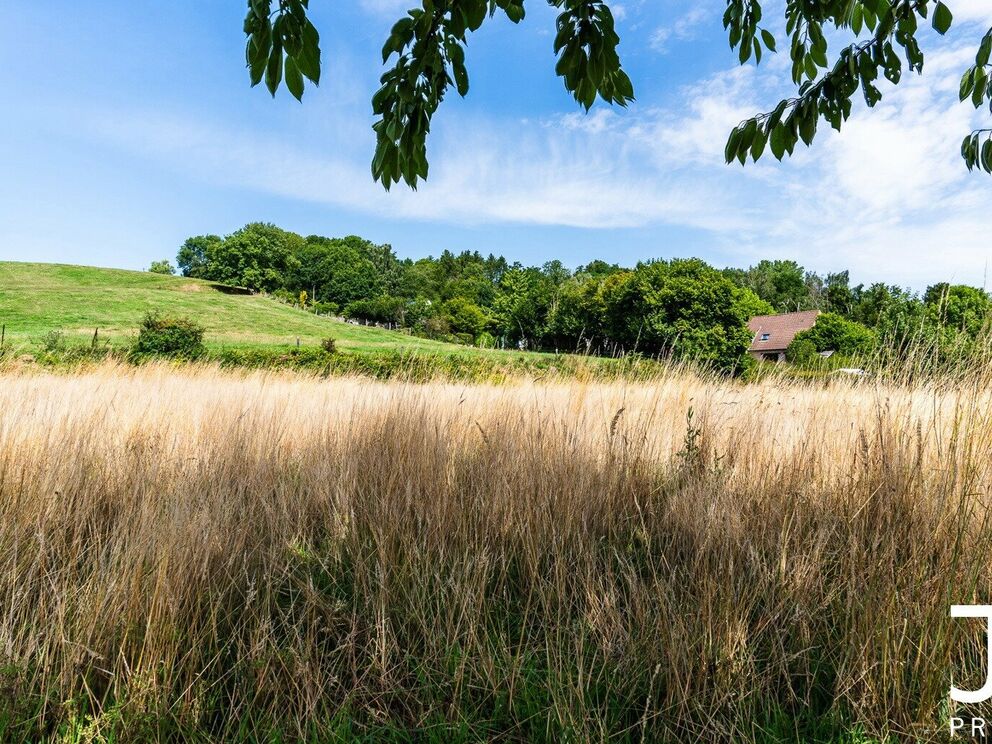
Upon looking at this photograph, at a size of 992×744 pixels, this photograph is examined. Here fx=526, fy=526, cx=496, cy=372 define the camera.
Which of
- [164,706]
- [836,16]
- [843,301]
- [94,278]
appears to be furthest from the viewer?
[843,301]

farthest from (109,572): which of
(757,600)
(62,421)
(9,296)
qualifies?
(9,296)

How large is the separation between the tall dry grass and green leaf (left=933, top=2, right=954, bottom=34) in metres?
1.78

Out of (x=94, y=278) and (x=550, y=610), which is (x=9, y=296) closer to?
(x=94, y=278)

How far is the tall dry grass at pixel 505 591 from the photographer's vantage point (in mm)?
1391

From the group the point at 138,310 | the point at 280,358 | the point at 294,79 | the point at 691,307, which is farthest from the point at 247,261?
the point at 294,79

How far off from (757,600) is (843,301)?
6902 centimetres

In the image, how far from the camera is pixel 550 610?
69.8 inches

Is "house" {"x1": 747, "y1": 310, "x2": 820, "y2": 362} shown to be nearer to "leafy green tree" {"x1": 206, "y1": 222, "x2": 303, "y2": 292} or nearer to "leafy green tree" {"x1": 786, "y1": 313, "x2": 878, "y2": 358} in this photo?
"leafy green tree" {"x1": 786, "y1": 313, "x2": 878, "y2": 358}

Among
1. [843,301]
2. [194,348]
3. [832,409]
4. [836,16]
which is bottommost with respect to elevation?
[194,348]

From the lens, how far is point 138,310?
34.5 meters

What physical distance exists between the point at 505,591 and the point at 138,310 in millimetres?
40497

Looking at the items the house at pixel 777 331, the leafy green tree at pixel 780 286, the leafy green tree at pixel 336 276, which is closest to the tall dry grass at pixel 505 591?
the house at pixel 777 331

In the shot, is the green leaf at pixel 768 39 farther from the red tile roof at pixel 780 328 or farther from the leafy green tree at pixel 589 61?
the red tile roof at pixel 780 328

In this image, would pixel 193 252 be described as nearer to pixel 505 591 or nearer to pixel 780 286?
pixel 780 286
